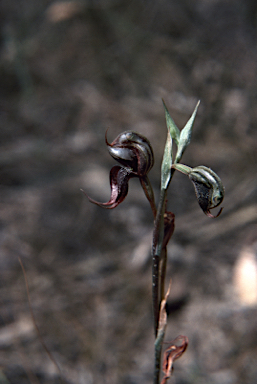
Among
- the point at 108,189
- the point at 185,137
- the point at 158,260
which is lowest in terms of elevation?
the point at 158,260

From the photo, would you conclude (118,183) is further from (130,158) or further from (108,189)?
(108,189)

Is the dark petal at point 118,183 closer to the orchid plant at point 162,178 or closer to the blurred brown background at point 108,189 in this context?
the orchid plant at point 162,178

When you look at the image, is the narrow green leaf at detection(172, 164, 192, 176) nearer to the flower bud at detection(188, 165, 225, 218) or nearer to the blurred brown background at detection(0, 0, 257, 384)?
the flower bud at detection(188, 165, 225, 218)

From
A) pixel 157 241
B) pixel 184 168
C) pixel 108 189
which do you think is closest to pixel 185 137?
pixel 184 168

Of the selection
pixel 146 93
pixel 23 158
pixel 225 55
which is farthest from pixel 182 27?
pixel 23 158

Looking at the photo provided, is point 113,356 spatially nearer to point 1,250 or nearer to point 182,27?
point 1,250
